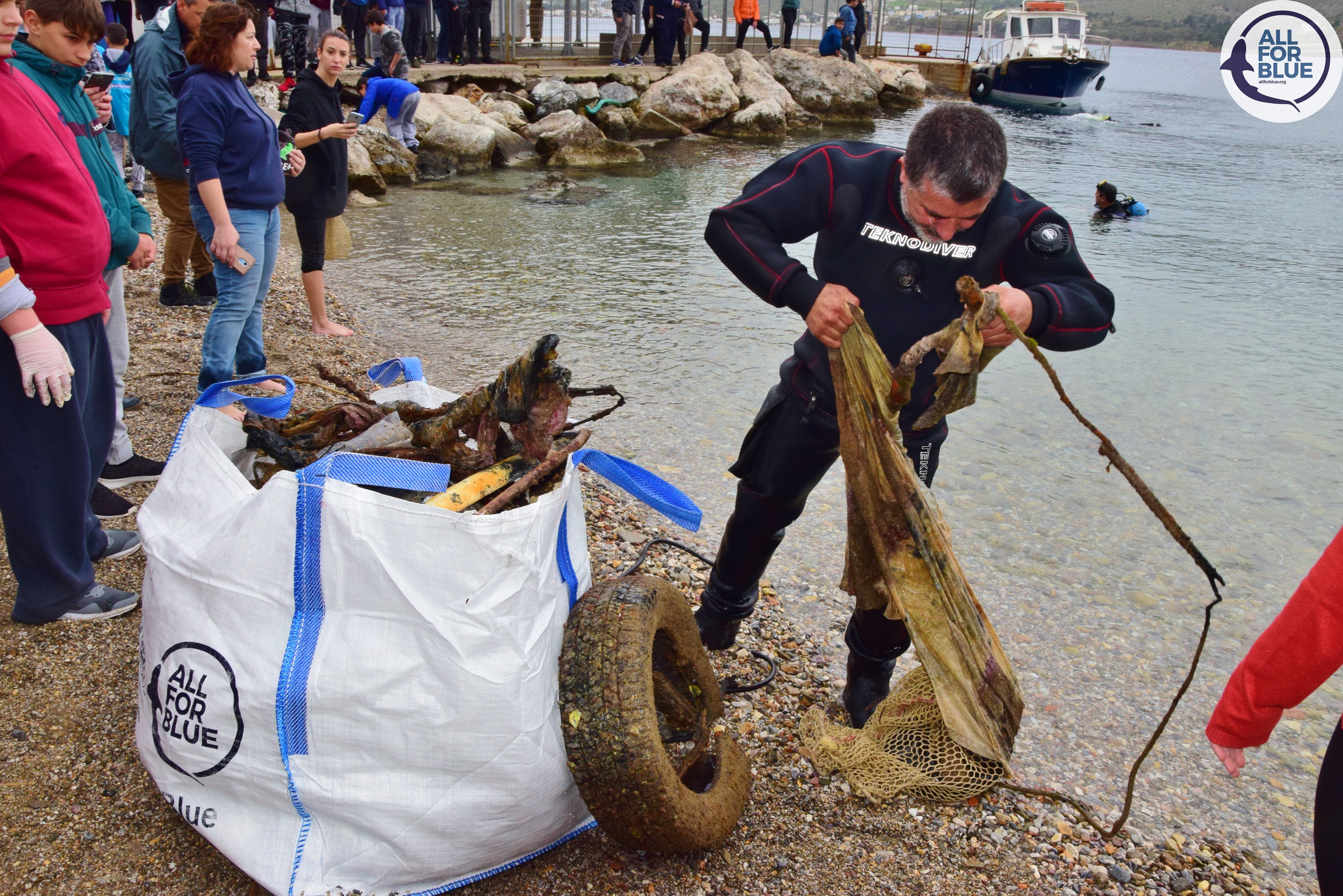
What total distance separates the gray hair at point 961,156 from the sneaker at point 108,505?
10.5 feet

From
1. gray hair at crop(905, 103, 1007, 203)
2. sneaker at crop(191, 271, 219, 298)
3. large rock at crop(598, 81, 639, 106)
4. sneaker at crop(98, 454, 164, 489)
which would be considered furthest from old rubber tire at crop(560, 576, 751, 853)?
large rock at crop(598, 81, 639, 106)

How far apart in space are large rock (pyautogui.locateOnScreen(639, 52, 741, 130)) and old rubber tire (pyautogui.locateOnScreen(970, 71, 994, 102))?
1858 cm

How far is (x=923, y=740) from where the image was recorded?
253 centimetres

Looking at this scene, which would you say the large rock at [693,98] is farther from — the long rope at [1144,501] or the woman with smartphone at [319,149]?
the long rope at [1144,501]

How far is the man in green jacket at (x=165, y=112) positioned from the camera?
15.5 feet

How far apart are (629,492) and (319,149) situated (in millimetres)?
4135

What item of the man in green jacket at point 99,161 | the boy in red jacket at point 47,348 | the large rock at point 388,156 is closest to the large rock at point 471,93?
the large rock at point 388,156

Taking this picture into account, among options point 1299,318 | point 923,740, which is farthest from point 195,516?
point 1299,318

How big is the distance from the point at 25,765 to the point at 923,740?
7.86ft

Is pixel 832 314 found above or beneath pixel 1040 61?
beneath

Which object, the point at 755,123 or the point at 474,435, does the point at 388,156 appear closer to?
the point at 755,123

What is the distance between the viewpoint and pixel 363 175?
1145 cm

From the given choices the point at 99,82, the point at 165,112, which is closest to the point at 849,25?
the point at 165,112

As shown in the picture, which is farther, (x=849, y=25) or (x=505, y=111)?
(x=849, y=25)
